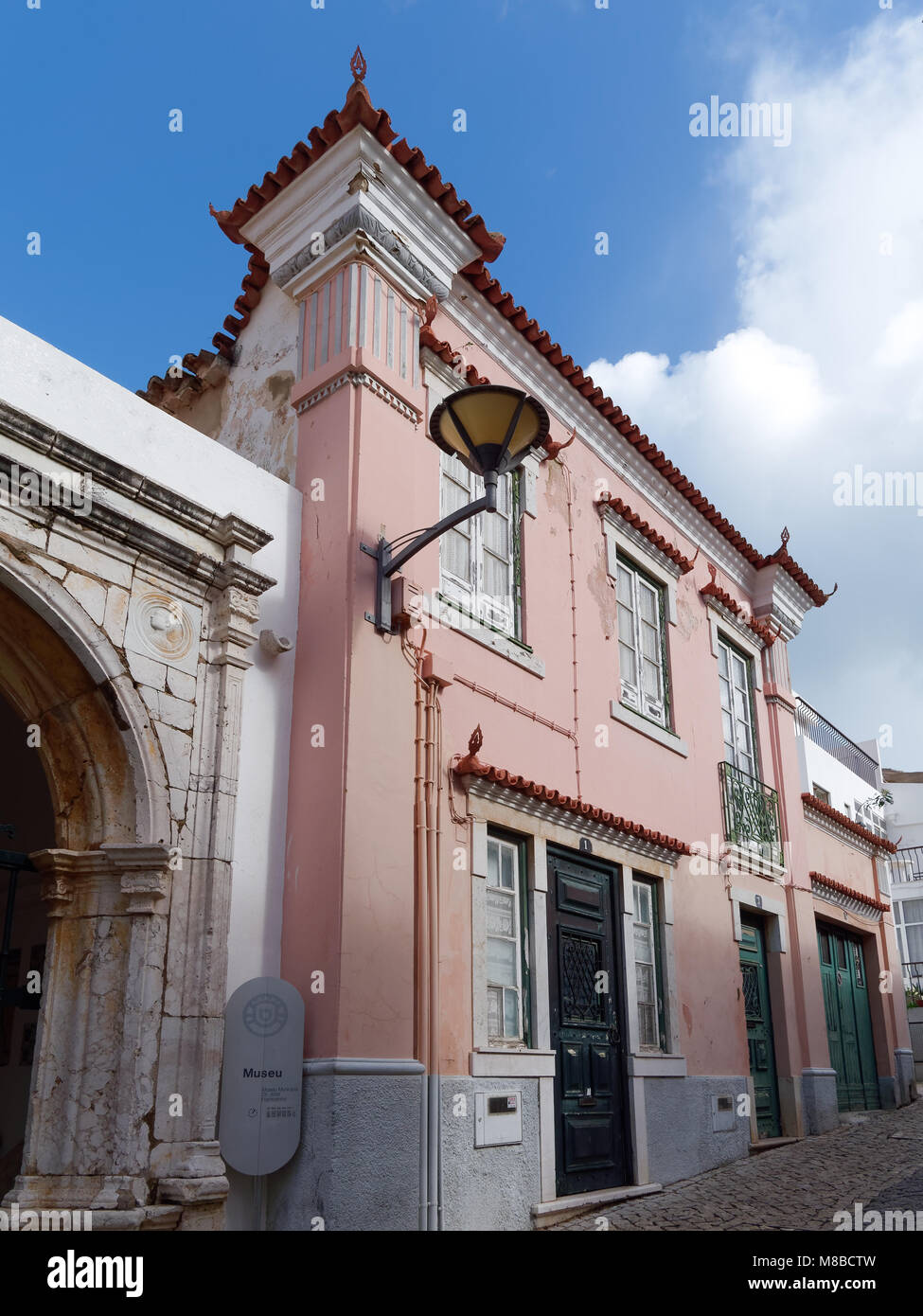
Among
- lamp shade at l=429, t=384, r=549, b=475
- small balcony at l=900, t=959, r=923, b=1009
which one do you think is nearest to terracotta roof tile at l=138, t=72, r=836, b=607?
lamp shade at l=429, t=384, r=549, b=475

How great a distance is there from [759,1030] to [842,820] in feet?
12.3

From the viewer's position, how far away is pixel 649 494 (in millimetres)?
10086

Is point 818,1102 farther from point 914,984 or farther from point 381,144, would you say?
point 914,984

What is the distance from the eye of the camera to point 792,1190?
7.26 m

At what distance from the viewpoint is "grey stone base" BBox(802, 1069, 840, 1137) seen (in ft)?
33.3

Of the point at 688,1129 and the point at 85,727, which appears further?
the point at 688,1129

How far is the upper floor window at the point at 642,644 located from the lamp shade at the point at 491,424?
3.46 meters

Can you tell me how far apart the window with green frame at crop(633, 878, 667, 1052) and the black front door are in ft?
1.33

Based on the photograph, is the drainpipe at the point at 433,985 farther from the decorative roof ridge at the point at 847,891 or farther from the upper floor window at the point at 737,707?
the decorative roof ridge at the point at 847,891

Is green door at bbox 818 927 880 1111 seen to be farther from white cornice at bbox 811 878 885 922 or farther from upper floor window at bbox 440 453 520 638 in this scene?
upper floor window at bbox 440 453 520 638

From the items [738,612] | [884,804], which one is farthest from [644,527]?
[884,804]

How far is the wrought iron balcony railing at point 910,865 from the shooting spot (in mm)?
23047
